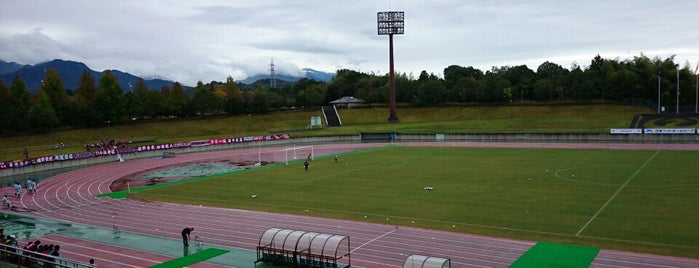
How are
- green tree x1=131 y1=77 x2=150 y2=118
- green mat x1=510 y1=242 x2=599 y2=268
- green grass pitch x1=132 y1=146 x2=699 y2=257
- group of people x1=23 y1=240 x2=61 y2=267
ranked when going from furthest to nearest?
green tree x1=131 y1=77 x2=150 y2=118 < green grass pitch x1=132 y1=146 x2=699 y2=257 < green mat x1=510 y1=242 x2=599 y2=268 < group of people x1=23 y1=240 x2=61 y2=267

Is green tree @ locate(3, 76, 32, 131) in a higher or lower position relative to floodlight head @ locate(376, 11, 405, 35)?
lower

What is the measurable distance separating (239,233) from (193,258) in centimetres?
409

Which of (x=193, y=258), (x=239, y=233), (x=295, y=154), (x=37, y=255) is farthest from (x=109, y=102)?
(x=193, y=258)

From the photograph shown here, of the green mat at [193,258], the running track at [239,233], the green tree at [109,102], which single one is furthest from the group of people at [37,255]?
the green tree at [109,102]

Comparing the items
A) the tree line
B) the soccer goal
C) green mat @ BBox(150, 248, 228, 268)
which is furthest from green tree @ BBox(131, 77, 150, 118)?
green mat @ BBox(150, 248, 228, 268)

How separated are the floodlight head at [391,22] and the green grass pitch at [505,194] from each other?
4732cm

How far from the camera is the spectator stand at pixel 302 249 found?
18.7 meters

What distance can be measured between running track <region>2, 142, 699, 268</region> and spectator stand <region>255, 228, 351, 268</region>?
4.29 ft

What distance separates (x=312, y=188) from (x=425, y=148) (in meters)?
27.3

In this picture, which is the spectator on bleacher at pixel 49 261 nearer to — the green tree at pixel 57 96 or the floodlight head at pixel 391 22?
the green tree at pixel 57 96

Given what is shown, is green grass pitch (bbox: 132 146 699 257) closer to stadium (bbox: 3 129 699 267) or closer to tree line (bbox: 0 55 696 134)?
stadium (bbox: 3 129 699 267)

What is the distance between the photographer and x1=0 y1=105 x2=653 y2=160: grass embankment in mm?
74500

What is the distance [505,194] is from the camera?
30.9 metres

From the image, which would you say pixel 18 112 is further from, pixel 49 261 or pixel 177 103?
pixel 49 261
